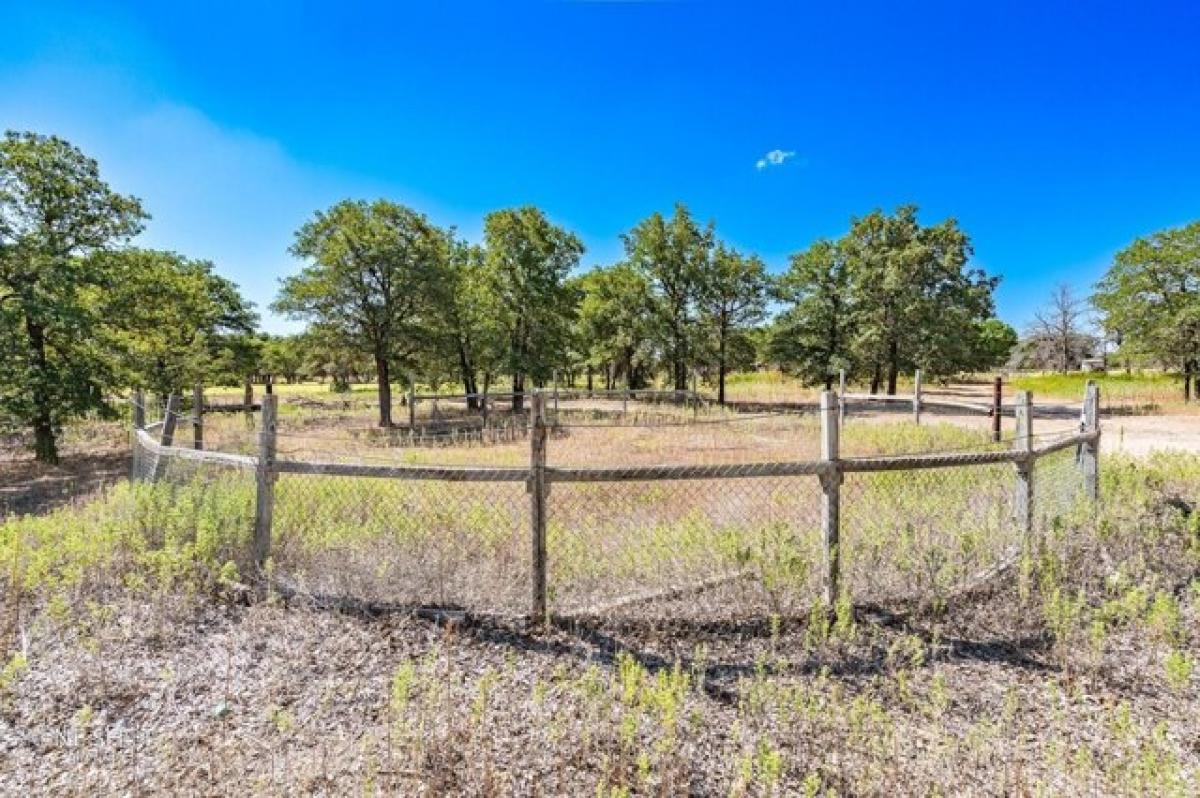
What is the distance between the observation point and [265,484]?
4.29m

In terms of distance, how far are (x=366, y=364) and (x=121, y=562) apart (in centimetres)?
2053

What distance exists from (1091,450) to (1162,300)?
2796cm

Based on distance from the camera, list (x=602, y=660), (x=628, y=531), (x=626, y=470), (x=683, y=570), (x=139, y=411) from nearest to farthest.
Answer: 1. (x=602, y=660)
2. (x=626, y=470)
3. (x=683, y=570)
4. (x=628, y=531)
5. (x=139, y=411)

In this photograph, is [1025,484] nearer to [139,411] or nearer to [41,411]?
[139,411]

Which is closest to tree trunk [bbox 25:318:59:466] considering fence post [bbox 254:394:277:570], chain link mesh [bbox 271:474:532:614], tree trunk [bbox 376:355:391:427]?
tree trunk [bbox 376:355:391:427]

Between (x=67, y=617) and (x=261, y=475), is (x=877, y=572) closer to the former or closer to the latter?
(x=261, y=475)

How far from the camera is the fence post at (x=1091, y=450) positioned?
5898mm

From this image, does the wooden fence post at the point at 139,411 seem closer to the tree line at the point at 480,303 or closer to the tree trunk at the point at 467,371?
the tree line at the point at 480,303

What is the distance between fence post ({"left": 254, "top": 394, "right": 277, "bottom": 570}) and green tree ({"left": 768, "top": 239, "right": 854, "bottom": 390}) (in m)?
29.5

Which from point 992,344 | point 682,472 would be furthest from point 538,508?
point 992,344

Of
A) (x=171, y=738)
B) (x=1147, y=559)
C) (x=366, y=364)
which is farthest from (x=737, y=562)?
(x=366, y=364)

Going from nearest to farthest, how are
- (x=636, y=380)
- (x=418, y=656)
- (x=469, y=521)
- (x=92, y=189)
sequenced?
1. (x=418, y=656)
2. (x=469, y=521)
3. (x=92, y=189)
4. (x=636, y=380)

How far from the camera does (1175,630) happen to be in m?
3.83

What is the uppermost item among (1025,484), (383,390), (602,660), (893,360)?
(893,360)
